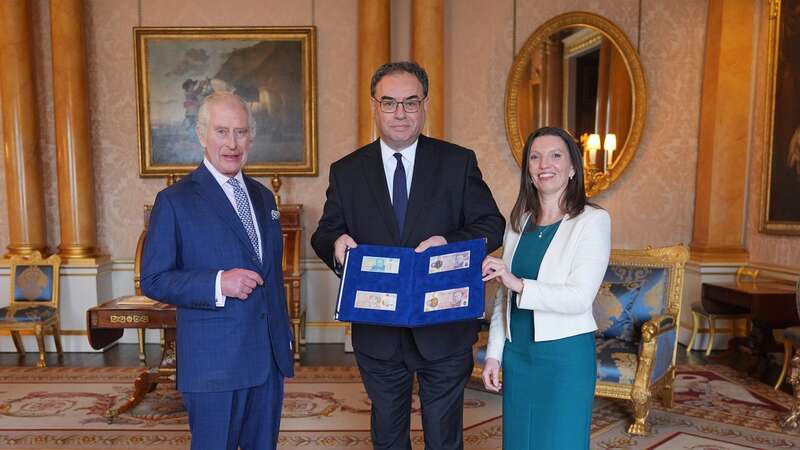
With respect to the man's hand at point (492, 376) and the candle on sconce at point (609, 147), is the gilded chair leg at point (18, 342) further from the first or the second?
the candle on sconce at point (609, 147)

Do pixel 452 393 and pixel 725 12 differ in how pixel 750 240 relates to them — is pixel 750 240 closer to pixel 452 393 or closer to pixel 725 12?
pixel 725 12

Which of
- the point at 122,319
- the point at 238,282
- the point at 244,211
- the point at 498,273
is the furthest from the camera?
the point at 122,319

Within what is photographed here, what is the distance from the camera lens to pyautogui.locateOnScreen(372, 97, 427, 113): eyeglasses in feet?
6.84

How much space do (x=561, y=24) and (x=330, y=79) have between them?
8.89ft

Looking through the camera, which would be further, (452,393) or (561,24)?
(561,24)

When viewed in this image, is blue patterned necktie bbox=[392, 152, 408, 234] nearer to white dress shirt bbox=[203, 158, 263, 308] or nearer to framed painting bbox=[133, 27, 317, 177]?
white dress shirt bbox=[203, 158, 263, 308]

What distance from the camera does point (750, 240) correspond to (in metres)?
6.07

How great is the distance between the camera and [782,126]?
555 cm

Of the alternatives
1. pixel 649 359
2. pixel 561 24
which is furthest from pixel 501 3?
pixel 649 359

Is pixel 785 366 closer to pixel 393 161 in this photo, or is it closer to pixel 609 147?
pixel 609 147

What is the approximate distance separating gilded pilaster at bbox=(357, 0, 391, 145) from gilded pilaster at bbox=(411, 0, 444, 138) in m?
0.34

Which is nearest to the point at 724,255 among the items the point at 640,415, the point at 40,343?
the point at 640,415

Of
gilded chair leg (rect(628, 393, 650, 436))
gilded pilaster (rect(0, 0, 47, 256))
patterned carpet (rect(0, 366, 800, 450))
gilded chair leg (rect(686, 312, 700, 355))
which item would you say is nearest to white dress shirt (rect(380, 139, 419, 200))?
patterned carpet (rect(0, 366, 800, 450))

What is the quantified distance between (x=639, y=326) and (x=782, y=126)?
3.04 m
